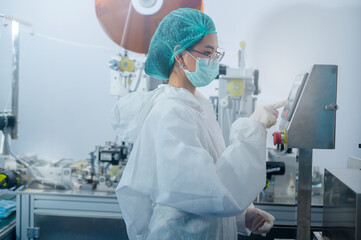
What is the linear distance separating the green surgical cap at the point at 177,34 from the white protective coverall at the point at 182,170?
12 centimetres

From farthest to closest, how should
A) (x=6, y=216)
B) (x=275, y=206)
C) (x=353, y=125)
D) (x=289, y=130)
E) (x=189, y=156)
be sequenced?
(x=353, y=125) → (x=6, y=216) → (x=275, y=206) → (x=289, y=130) → (x=189, y=156)

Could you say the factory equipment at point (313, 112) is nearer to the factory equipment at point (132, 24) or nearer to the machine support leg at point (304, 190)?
the machine support leg at point (304, 190)

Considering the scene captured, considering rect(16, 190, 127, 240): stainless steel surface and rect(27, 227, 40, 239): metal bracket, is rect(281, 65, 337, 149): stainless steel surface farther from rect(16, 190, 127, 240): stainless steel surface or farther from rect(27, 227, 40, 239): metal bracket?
rect(27, 227, 40, 239): metal bracket

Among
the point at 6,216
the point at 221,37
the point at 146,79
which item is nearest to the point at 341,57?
the point at 221,37

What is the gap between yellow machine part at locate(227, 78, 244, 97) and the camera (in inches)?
68.6

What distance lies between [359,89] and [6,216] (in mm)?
2633

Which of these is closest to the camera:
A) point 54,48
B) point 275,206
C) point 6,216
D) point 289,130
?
point 289,130

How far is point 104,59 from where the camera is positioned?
A: 260cm

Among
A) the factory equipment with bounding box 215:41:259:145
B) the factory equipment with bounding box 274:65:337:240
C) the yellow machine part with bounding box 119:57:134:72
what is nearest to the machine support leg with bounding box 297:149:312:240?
the factory equipment with bounding box 274:65:337:240

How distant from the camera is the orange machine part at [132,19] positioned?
1.67 meters

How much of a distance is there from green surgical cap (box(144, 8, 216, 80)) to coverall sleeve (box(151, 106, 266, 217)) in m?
0.25

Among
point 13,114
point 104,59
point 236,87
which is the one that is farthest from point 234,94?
point 13,114

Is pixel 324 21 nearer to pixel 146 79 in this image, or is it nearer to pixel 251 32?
pixel 251 32

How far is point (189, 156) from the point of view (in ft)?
2.47
